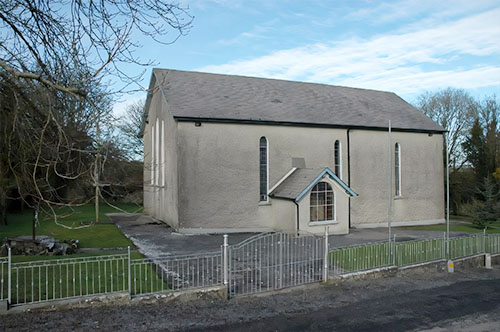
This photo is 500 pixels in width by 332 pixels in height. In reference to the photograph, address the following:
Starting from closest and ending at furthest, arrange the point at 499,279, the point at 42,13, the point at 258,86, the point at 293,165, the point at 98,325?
the point at 42,13 → the point at 98,325 → the point at 499,279 → the point at 293,165 → the point at 258,86

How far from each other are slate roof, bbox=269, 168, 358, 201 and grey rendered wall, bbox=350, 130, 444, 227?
3.49 meters

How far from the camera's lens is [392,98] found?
30.6m

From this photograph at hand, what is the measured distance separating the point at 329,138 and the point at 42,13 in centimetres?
1881

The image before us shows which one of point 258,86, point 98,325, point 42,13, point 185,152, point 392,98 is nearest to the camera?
point 42,13

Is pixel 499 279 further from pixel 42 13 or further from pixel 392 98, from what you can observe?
pixel 392 98

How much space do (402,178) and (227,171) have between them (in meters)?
12.2

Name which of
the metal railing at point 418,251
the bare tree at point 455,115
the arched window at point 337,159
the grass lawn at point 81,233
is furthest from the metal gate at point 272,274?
the bare tree at point 455,115

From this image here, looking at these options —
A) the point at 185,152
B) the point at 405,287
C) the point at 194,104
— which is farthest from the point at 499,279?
the point at 194,104

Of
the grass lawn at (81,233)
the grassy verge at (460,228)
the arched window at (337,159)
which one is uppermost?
the arched window at (337,159)

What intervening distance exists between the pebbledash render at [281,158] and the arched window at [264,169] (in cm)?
6

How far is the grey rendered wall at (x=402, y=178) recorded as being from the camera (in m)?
24.4

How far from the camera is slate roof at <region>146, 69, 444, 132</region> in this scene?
21609mm

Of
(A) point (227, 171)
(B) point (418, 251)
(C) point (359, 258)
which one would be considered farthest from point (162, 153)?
(B) point (418, 251)

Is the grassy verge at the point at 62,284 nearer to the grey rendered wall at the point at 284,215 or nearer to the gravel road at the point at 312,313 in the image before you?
the gravel road at the point at 312,313
